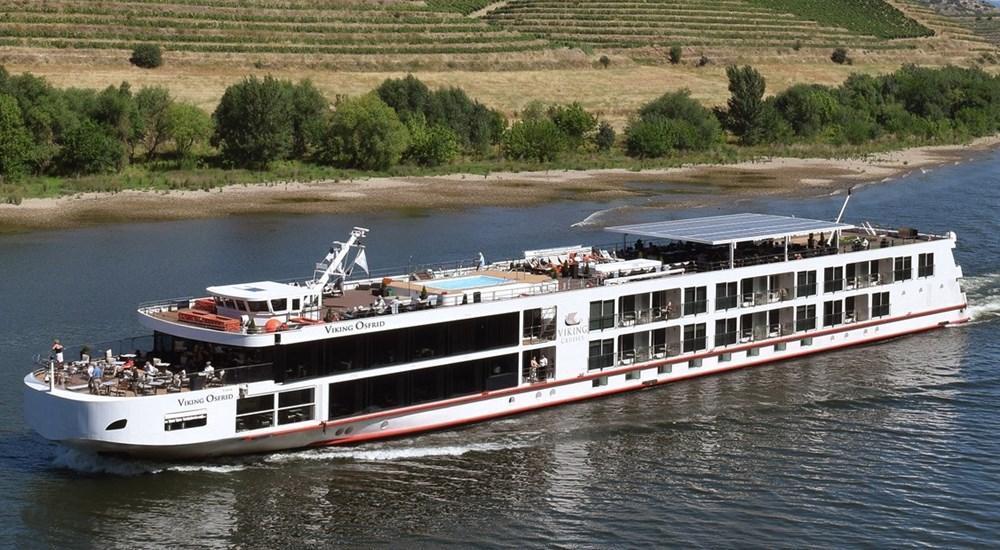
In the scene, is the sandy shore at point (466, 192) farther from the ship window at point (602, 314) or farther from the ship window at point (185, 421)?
the ship window at point (185, 421)

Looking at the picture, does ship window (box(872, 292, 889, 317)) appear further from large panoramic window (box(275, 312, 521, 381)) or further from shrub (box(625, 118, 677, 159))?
shrub (box(625, 118, 677, 159))

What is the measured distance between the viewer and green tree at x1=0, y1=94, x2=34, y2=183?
78.1 m

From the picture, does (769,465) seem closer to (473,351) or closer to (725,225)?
(473,351)

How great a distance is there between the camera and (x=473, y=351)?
123 feet

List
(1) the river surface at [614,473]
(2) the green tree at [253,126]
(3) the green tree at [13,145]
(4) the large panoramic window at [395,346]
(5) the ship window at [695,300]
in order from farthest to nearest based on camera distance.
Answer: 1. (2) the green tree at [253,126]
2. (3) the green tree at [13,145]
3. (5) the ship window at [695,300]
4. (4) the large panoramic window at [395,346]
5. (1) the river surface at [614,473]

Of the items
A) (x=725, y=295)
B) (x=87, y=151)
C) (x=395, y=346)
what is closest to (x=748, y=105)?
(x=87, y=151)

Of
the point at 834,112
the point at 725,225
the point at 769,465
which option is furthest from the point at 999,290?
the point at 834,112

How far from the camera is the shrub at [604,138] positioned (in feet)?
343

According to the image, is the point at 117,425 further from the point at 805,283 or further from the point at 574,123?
the point at 574,123

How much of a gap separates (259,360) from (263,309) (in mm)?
1452

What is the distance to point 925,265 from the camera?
49.6 meters

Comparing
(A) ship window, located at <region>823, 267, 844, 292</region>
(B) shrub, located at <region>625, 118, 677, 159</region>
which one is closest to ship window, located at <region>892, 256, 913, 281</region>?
(A) ship window, located at <region>823, 267, 844, 292</region>

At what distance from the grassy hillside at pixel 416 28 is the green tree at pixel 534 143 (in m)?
22.1

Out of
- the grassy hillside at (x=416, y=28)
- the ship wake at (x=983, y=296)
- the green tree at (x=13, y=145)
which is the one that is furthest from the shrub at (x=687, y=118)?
the ship wake at (x=983, y=296)
